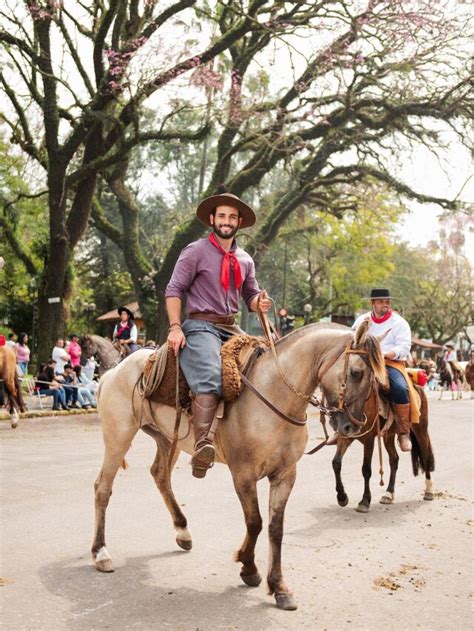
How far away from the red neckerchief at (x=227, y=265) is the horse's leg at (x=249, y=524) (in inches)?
59.0

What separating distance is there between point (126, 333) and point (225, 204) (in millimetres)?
10168

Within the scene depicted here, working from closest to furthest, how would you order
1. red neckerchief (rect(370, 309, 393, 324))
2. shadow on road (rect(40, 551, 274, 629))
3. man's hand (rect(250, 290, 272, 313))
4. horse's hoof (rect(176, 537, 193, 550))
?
shadow on road (rect(40, 551, 274, 629)), man's hand (rect(250, 290, 272, 313)), horse's hoof (rect(176, 537, 193, 550)), red neckerchief (rect(370, 309, 393, 324))

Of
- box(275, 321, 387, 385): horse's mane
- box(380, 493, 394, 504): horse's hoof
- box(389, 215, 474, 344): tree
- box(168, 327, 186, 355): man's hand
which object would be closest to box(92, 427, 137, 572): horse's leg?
box(168, 327, 186, 355): man's hand

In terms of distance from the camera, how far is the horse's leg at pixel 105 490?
18.5 ft

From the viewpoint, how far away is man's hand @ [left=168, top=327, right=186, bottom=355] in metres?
5.59

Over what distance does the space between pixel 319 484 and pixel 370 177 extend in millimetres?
20175

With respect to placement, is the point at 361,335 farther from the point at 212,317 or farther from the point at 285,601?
the point at 285,601

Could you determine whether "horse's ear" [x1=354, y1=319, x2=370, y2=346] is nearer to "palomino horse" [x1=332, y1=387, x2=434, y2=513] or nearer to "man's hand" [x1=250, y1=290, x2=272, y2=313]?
"man's hand" [x1=250, y1=290, x2=272, y2=313]

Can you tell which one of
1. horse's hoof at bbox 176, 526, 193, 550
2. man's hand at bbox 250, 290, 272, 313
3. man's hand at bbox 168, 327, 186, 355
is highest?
man's hand at bbox 250, 290, 272, 313

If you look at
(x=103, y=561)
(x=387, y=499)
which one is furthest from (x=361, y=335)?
(x=387, y=499)

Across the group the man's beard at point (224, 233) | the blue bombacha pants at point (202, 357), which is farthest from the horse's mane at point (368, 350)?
the man's beard at point (224, 233)

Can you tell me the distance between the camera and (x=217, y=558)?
6.01m

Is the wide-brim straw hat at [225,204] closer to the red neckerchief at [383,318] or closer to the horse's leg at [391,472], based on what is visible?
the red neckerchief at [383,318]

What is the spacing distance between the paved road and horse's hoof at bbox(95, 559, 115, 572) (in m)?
0.07
